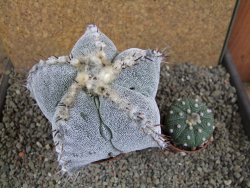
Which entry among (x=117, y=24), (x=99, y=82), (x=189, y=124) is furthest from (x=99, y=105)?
→ (x=117, y=24)

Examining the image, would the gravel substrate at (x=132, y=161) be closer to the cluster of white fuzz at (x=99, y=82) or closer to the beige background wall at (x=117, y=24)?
the beige background wall at (x=117, y=24)

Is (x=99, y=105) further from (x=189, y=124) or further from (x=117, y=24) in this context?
(x=117, y=24)

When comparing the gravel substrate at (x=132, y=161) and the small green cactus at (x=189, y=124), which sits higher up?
the small green cactus at (x=189, y=124)

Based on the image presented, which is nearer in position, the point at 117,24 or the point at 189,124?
the point at 189,124

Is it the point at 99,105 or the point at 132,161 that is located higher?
the point at 99,105

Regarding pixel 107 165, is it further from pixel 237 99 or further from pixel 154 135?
pixel 237 99

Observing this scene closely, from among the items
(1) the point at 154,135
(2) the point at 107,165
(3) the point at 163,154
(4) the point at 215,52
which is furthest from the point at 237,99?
(1) the point at 154,135

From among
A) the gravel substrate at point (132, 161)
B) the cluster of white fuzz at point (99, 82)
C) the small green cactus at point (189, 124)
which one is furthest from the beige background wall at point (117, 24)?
the cluster of white fuzz at point (99, 82)

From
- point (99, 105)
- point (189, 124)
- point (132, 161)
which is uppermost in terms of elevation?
point (99, 105)
